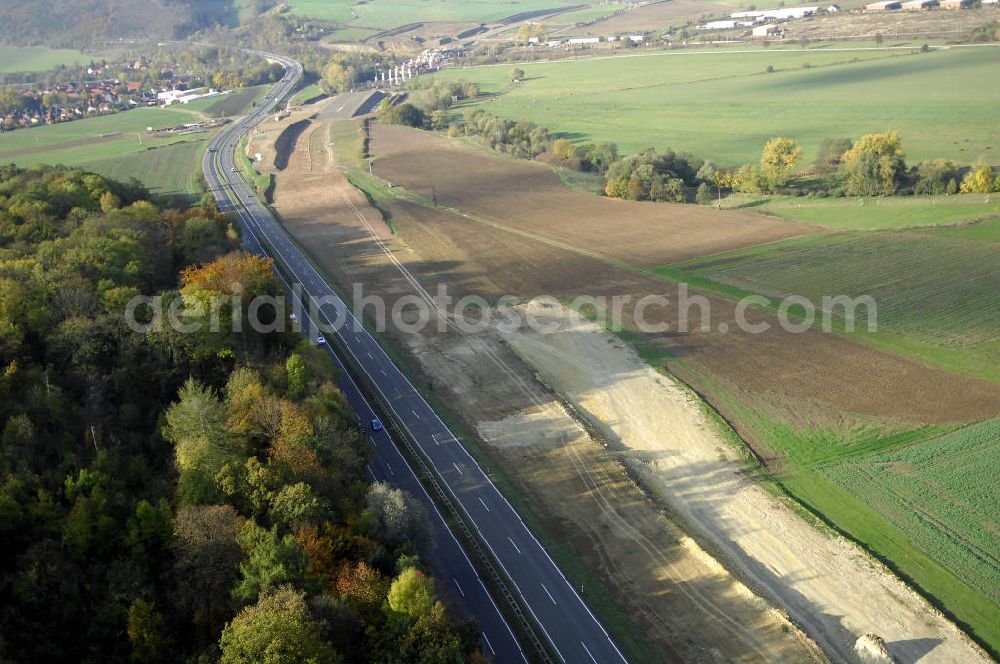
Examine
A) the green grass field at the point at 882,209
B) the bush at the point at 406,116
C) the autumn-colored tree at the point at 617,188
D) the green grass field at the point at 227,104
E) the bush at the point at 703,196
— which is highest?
the green grass field at the point at 227,104

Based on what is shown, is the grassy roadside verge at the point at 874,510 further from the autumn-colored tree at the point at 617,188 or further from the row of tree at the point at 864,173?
the autumn-colored tree at the point at 617,188

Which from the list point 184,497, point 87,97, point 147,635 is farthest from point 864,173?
point 87,97

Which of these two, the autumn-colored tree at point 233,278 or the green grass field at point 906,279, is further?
the green grass field at point 906,279

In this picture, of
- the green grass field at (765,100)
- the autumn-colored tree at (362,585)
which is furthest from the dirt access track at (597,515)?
the green grass field at (765,100)

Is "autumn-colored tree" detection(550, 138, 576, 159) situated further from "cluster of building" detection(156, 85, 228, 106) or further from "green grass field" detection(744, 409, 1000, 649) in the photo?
"cluster of building" detection(156, 85, 228, 106)

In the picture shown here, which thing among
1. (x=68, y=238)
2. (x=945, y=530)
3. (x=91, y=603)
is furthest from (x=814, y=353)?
(x=68, y=238)

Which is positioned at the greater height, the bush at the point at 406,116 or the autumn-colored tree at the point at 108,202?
the bush at the point at 406,116

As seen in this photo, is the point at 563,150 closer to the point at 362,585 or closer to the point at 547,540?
the point at 547,540
